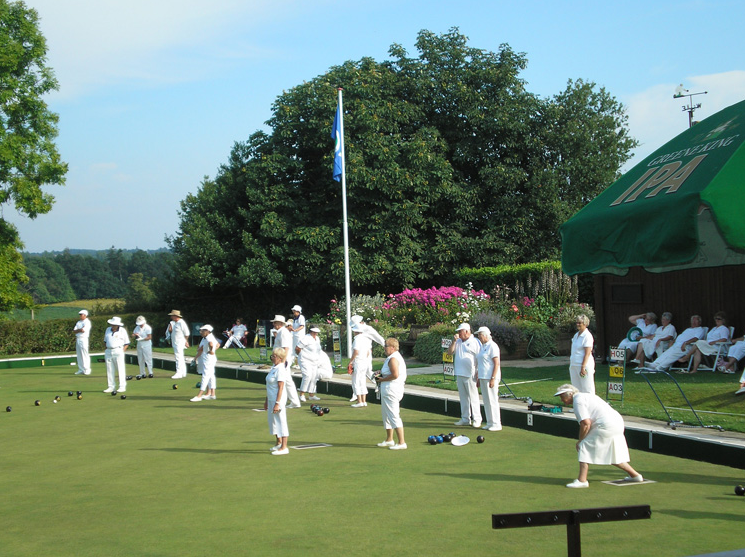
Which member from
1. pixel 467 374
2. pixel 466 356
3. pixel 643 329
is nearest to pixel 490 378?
pixel 467 374

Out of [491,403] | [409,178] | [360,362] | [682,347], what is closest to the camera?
[491,403]

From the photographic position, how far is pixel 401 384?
1045 centimetres

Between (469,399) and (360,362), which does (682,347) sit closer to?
(469,399)

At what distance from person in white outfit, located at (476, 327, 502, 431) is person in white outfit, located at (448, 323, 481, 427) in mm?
223

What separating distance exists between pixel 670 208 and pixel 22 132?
2946 centimetres

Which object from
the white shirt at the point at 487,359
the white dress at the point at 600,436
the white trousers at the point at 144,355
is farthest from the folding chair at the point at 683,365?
the white trousers at the point at 144,355

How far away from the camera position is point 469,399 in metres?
11.8

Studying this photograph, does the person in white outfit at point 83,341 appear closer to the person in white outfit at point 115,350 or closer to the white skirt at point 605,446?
the person in white outfit at point 115,350

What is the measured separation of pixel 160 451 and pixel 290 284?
21119 millimetres

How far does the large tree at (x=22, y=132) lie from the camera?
94.2ft

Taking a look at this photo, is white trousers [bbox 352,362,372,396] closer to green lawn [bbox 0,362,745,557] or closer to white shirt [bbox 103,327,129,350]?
green lawn [bbox 0,362,745,557]

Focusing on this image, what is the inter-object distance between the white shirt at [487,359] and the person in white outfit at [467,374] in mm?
242

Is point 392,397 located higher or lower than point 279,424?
higher

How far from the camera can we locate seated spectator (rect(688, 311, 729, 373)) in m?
13.9
